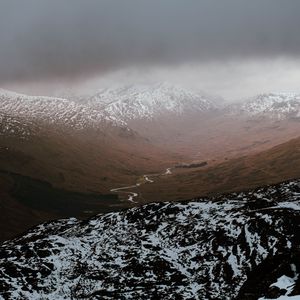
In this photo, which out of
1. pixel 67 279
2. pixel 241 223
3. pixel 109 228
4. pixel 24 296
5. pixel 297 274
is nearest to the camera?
pixel 297 274

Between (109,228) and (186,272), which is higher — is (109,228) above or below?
above

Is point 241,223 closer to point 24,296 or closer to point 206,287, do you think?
point 206,287

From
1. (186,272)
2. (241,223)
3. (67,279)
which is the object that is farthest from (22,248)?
(241,223)

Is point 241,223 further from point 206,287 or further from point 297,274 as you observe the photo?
point 297,274

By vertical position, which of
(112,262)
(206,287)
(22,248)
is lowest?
(206,287)

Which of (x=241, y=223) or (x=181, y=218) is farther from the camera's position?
(x=181, y=218)

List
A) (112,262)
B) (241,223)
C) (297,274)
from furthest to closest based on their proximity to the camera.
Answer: (241,223)
(112,262)
(297,274)

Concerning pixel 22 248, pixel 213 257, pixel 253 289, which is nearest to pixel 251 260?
pixel 213 257
